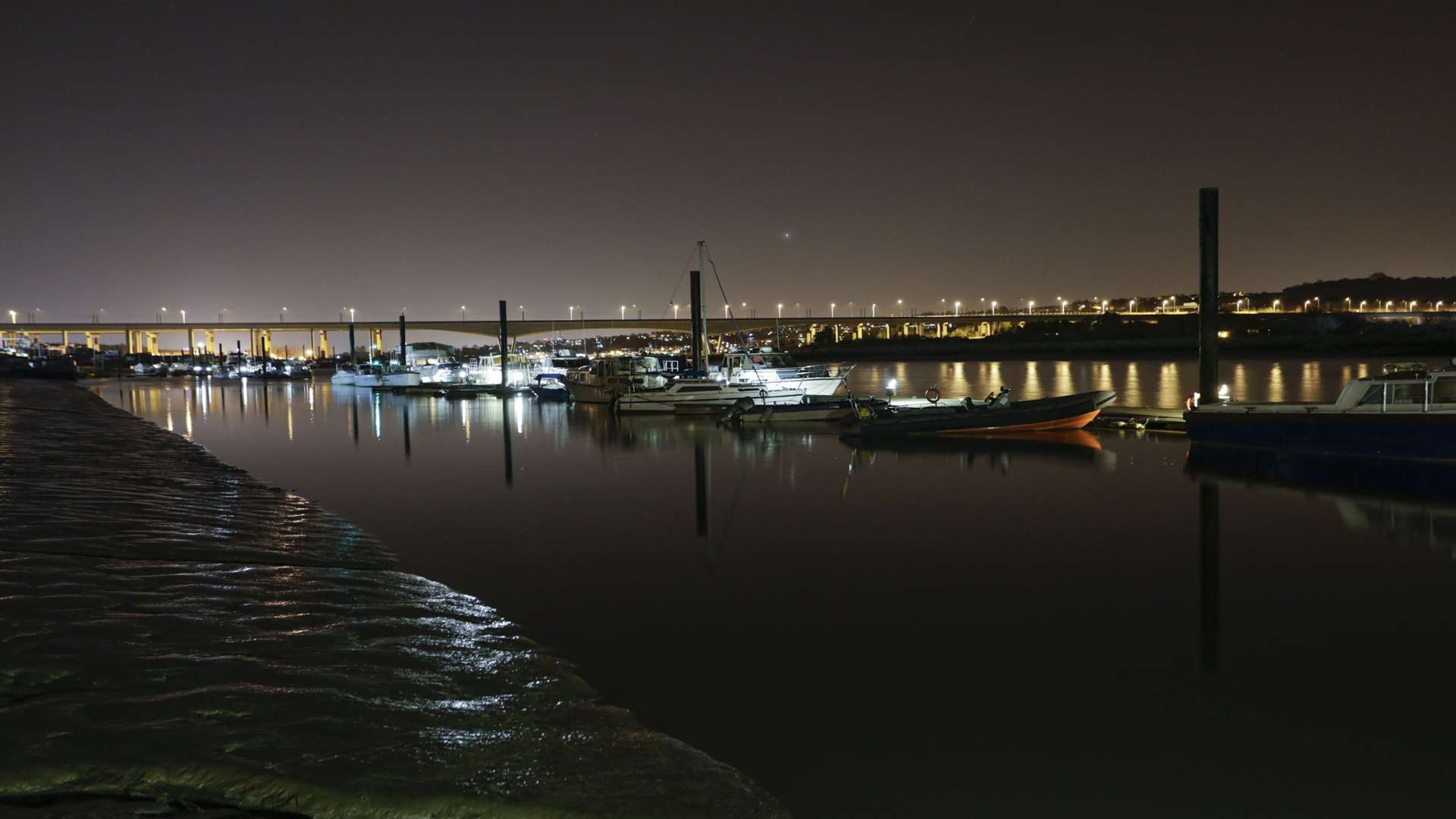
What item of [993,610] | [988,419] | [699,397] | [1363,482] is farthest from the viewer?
[699,397]

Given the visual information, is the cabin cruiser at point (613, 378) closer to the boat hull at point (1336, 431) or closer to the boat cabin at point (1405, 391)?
the boat hull at point (1336, 431)

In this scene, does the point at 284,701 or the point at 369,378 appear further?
the point at 369,378

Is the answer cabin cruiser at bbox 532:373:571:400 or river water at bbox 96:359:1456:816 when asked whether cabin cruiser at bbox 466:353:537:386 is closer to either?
cabin cruiser at bbox 532:373:571:400

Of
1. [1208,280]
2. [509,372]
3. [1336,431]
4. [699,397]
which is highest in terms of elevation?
[1208,280]

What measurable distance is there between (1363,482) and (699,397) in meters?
21.9

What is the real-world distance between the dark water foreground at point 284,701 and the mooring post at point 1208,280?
20.7 m

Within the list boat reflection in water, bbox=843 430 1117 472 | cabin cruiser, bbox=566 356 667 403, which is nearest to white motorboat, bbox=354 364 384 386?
cabin cruiser, bbox=566 356 667 403

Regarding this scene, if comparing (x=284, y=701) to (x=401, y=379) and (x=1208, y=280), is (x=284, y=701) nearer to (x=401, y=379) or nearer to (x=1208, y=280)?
(x=1208, y=280)

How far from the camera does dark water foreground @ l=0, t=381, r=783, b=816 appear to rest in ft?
15.1

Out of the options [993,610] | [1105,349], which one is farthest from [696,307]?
[1105,349]

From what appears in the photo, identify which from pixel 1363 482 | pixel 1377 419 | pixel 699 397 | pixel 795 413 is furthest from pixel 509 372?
pixel 1363 482

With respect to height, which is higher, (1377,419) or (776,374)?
(776,374)

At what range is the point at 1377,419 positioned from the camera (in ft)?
58.1

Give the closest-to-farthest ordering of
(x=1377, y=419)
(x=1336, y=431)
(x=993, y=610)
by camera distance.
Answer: (x=993, y=610), (x=1377, y=419), (x=1336, y=431)
